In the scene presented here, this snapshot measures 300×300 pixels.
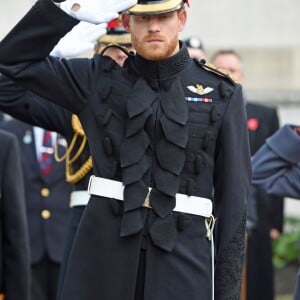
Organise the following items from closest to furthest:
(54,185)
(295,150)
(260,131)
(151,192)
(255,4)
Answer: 1. (151,192)
2. (295,150)
3. (54,185)
4. (260,131)
5. (255,4)

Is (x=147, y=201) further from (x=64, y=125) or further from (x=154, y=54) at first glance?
(x=64, y=125)

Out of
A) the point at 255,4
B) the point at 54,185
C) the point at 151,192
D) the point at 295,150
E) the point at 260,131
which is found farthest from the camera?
the point at 255,4

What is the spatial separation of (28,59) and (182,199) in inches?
33.2

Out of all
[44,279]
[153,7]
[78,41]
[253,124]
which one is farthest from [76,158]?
[253,124]

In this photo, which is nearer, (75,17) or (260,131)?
(75,17)

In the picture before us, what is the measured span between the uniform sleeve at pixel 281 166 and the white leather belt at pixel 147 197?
5.42 ft

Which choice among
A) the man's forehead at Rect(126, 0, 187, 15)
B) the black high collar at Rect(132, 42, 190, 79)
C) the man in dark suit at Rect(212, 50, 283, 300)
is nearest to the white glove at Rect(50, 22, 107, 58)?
the black high collar at Rect(132, 42, 190, 79)

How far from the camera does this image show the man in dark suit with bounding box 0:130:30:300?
743 cm

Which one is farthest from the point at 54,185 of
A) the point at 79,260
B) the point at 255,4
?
the point at 255,4

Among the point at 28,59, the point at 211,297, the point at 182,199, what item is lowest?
the point at 211,297

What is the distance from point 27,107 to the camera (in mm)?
7246

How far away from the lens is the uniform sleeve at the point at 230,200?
6.12m

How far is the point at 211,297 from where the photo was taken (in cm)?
612

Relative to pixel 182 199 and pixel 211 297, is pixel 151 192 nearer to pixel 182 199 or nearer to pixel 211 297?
pixel 182 199
